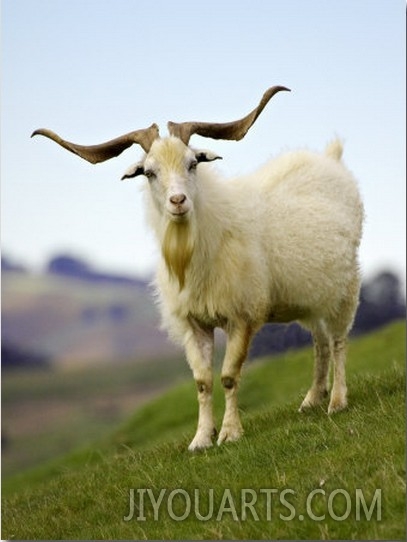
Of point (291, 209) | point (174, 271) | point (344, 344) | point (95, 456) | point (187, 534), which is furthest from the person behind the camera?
point (95, 456)

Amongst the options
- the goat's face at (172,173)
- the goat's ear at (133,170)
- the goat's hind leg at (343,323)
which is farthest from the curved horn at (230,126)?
the goat's hind leg at (343,323)

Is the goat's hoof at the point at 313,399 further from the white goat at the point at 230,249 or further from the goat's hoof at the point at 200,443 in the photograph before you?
the goat's hoof at the point at 200,443

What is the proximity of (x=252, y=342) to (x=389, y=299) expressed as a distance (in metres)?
54.4

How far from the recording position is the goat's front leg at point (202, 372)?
12.6 m

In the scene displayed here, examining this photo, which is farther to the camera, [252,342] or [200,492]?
[252,342]

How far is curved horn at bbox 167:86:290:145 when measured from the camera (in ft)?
41.1

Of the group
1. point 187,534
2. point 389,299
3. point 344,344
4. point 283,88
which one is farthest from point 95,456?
point 389,299

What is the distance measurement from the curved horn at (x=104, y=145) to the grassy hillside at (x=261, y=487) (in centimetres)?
363

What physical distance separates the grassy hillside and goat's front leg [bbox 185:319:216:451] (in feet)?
1.25

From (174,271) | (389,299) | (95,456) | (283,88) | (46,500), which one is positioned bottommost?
(389,299)

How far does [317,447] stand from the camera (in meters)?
10.7

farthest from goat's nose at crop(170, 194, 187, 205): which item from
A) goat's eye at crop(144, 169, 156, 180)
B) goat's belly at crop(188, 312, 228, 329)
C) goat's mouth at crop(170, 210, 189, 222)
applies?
goat's belly at crop(188, 312, 228, 329)

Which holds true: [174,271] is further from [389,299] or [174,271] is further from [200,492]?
[389,299]

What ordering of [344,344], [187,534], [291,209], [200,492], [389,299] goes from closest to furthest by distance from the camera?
1. [187,534]
2. [200,492]
3. [291,209]
4. [344,344]
5. [389,299]
